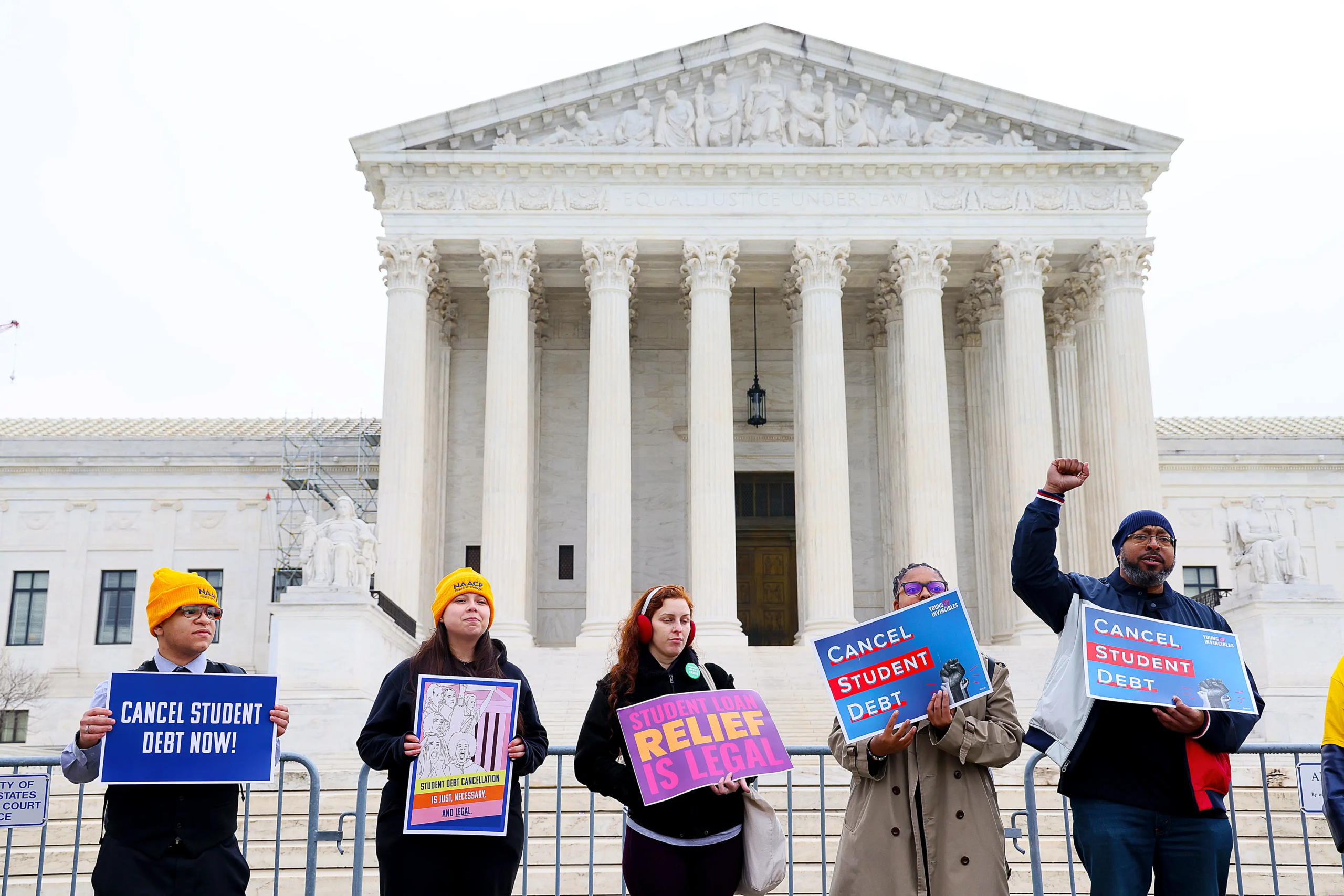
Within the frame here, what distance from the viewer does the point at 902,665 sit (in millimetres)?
6949

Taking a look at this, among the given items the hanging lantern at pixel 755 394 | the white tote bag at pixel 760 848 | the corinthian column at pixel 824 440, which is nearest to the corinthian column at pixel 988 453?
the corinthian column at pixel 824 440

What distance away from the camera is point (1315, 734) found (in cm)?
2250

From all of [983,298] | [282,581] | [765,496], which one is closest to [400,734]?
[983,298]

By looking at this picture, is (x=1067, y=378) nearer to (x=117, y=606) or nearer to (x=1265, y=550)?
(x=1265, y=550)

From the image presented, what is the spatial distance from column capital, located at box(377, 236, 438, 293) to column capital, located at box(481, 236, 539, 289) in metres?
1.40

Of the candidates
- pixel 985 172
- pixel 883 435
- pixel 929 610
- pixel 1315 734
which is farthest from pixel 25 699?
pixel 929 610

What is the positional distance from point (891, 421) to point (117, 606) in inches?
914

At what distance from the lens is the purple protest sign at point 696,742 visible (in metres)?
6.86

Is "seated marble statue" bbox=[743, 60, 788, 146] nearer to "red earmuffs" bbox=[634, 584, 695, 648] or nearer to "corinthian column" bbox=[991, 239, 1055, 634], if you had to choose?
"corinthian column" bbox=[991, 239, 1055, 634]

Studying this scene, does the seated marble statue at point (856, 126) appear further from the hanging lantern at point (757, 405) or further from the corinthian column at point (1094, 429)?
the hanging lantern at point (757, 405)

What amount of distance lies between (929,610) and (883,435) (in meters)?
28.7

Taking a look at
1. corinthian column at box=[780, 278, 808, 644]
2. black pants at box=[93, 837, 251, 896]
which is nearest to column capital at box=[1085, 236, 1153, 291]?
corinthian column at box=[780, 278, 808, 644]

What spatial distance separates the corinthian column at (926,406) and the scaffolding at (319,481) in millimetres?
15868

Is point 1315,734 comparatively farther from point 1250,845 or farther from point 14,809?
point 14,809
